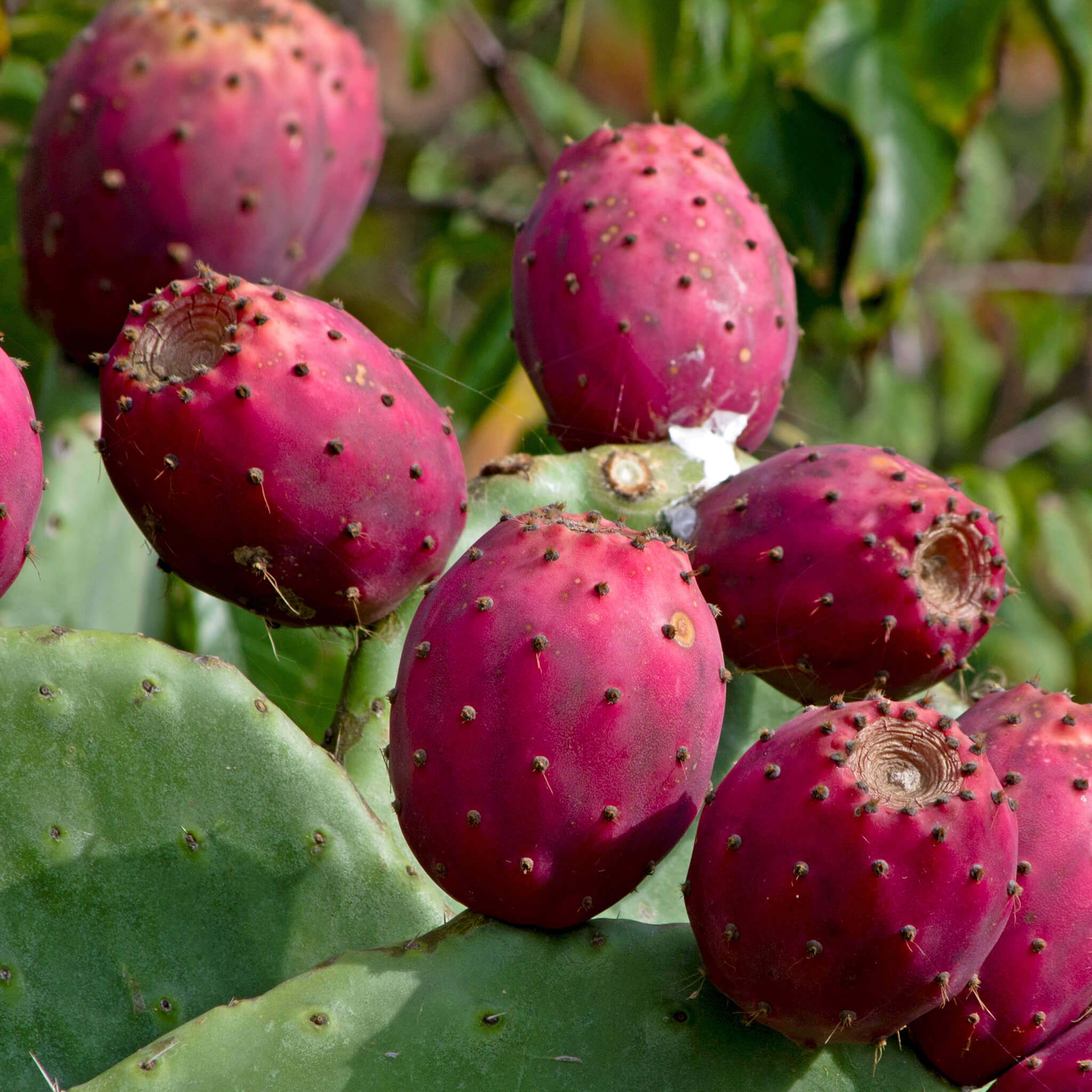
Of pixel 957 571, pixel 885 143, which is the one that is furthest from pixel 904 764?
pixel 885 143

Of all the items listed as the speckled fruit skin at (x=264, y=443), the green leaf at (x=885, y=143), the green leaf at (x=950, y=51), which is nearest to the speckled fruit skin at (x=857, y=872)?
the speckled fruit skin at (x=264, y=443)

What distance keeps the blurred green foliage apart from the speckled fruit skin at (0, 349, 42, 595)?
0.53 meters

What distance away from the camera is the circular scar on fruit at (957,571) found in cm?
112

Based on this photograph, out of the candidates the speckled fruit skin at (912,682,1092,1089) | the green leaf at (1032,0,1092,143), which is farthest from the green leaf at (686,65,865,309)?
the speckled fruit skin at (912,682,1092,1089)

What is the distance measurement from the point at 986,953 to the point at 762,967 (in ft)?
0.50

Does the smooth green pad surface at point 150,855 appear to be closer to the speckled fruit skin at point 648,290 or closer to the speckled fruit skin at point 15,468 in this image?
the speckled fruit skin at point 15,468

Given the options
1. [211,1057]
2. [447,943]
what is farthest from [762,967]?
[211,1057]

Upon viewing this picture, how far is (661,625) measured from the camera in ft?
3.05

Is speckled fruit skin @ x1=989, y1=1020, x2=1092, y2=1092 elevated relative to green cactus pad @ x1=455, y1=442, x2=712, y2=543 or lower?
lower

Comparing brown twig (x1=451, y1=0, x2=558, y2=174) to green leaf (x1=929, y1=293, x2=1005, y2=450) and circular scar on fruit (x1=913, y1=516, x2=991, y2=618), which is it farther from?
circular scar on fruit (x1=913, y1=516, x2=991, y2=618)

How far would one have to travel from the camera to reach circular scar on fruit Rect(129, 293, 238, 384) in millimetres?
1001

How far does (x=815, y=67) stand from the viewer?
229 centimetres

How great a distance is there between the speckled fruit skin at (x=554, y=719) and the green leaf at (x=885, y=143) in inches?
55.5

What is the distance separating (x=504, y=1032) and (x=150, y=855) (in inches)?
12.8
